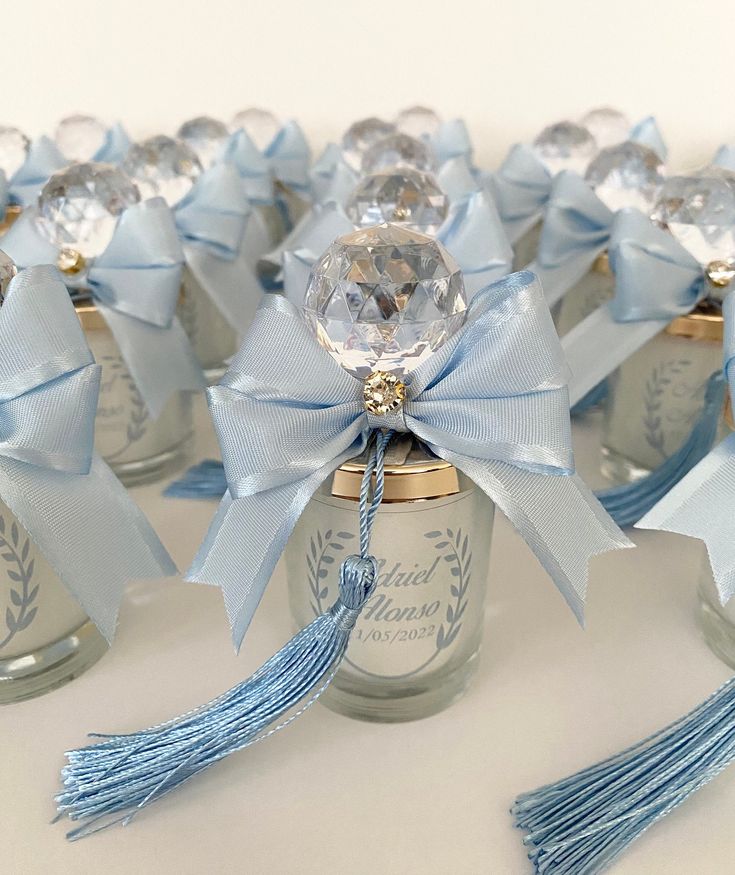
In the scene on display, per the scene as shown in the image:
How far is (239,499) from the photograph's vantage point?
488mm

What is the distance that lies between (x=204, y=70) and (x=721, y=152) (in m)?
0.67

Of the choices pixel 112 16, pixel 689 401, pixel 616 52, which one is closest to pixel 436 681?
pixel 689 401

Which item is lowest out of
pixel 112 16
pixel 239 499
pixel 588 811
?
pixel 588 811

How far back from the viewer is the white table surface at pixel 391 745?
1.41 feet

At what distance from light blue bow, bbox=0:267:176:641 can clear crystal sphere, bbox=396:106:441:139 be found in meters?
0.69

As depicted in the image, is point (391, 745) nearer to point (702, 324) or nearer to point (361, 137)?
point (702, 324)

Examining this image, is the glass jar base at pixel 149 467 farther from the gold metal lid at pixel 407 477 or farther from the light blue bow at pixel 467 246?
the gold metal lid at pixel 407 477

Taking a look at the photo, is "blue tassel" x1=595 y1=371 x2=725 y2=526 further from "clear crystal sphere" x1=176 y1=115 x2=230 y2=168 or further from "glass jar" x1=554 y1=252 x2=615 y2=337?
"clear crystal sphere" x1=176 y1=115 x2=230 y2=168

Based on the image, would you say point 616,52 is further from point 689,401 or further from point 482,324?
point 482,324

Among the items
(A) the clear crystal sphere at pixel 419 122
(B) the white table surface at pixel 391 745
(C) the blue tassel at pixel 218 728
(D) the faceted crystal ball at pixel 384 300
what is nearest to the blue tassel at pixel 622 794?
(B) the white table surface at pixel 391 745

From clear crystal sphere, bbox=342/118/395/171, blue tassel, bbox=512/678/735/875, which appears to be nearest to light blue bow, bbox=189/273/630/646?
blue tassel, bbox=512/678/735/875

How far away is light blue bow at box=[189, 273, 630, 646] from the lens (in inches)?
17.6

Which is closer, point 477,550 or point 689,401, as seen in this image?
point 477,550

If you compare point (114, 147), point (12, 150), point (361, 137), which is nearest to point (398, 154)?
point (361, 137)
